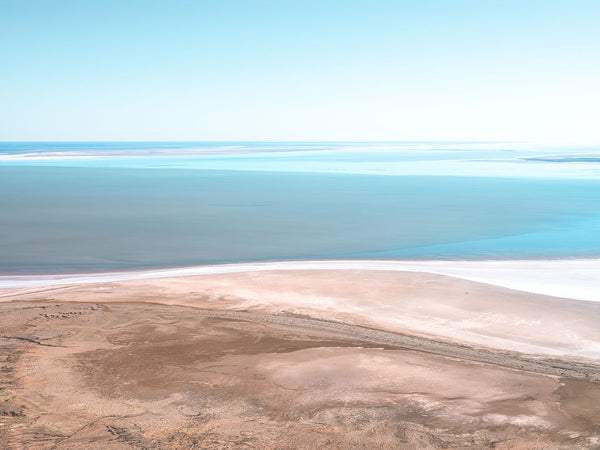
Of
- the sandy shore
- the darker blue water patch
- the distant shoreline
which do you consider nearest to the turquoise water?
the darker blue water patch

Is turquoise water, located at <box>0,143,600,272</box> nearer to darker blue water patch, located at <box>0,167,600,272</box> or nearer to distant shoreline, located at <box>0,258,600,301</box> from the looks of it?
darker blue water patch, located at <box>0,167,600,272</box>

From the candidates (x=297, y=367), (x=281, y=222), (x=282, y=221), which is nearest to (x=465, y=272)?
(x=297, y=367)

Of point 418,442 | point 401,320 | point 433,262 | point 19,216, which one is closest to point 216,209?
point 19,216

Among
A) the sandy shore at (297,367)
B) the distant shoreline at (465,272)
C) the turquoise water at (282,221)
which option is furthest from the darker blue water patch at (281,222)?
the sandy shore at (297,367)

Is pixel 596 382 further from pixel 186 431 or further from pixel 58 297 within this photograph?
pixel 58 297

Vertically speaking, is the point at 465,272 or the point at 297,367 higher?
the point at 297,367

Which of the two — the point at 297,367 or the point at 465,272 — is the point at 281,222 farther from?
the point at 297,367
